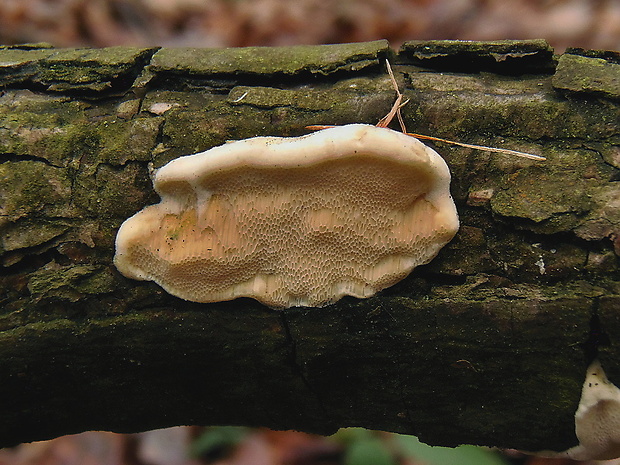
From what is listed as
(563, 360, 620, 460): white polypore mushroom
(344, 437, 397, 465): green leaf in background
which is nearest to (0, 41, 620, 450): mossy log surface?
(563, 360, 620, 460): white polypore mushroom

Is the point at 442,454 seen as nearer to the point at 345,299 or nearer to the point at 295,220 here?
the point at 345,299

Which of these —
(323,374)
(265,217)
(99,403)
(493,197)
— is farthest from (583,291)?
(99,403)

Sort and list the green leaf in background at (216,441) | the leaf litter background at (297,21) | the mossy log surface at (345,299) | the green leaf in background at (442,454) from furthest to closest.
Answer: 1. the leaf litter background at (297,21)
2. the green leaf in background at (216,441)
3. the green leaf in background at (442,454)
4. the mossy log surface at (345,299)

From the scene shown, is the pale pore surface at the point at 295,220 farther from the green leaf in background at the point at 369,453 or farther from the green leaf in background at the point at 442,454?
the green leaf in background at the point at 369,453

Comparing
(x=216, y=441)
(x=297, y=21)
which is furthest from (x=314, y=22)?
(x=216, y=441)

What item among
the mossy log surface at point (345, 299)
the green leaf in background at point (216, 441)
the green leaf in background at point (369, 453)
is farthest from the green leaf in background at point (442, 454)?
the green leaf in background at point (216, 441)

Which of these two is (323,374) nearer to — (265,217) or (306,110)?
(265,217)
